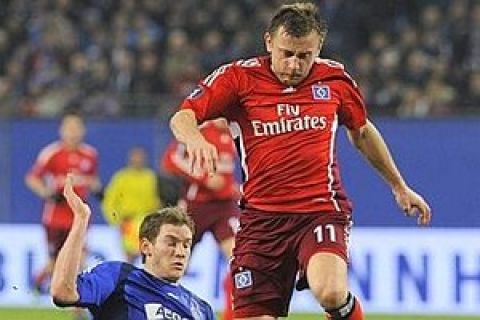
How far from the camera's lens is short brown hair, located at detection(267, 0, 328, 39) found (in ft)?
25.4

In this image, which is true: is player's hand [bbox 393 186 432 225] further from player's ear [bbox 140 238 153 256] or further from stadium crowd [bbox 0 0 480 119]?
stadium crowd [bbox 0 0 480 119]

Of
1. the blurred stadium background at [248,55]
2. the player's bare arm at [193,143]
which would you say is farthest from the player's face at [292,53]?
the blurred stadium background at [248,55]

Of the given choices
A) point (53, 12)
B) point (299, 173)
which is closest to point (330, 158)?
point (299, 173)

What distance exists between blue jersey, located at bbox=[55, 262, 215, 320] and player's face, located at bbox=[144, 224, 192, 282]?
0.06m

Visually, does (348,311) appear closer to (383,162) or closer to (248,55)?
(383,162)

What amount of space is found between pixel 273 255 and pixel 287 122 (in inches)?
26.7

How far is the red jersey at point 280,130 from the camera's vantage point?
8023 mm

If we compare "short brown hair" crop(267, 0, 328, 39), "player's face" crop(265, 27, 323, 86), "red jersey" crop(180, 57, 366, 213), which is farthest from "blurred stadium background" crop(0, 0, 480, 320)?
"short brown hair" crop(267, 0, 328, 39)

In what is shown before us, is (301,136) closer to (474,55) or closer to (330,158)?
(330,158)

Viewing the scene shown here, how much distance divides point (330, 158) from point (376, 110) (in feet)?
30.8

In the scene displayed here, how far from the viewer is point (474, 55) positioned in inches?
724

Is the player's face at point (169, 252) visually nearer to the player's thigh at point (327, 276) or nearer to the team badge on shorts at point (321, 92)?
the player's thigh at point (327, 276)

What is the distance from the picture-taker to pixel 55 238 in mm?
14727

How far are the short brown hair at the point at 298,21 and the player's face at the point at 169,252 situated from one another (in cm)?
134
